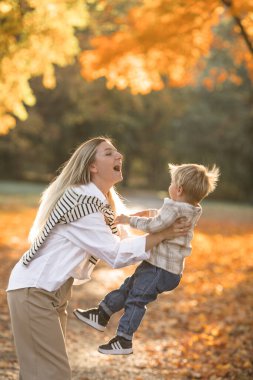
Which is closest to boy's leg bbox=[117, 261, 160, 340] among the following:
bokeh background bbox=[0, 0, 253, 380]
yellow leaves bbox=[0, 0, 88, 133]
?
bokeh background bbox=[0, 0, 253, 380]

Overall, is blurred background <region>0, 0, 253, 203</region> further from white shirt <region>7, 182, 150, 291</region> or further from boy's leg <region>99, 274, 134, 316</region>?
boy's leg <region>99, 274, 134, 316</region>

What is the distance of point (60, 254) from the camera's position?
3271 millimetres

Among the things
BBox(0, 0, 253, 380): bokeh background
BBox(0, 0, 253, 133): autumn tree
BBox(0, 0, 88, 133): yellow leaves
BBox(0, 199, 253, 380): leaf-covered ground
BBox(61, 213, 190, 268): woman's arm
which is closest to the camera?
BBox(61, 213, 190, 268): woman's arm

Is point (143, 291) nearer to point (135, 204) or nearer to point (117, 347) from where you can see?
point (117, 347)

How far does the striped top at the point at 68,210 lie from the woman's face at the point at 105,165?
0.63 feet

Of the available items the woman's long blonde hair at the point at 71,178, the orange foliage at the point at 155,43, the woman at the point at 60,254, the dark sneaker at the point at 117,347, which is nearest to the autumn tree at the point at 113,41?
the orange foliage at the point at 155,43

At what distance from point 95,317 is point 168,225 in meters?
0.76

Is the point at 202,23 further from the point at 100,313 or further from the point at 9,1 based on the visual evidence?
the point at 100,313

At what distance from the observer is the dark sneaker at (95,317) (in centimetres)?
344

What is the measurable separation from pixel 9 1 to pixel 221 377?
4.95 m

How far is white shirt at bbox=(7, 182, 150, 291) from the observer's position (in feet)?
10.4

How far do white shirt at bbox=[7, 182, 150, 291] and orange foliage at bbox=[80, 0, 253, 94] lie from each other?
6.82m

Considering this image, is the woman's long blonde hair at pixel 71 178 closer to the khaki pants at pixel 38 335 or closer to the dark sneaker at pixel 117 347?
the khaki pants at pixel 38 335

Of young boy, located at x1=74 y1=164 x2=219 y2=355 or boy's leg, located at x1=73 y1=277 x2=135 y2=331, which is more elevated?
young boy, located at x1=74 y1=164 x2=219 y2=355
